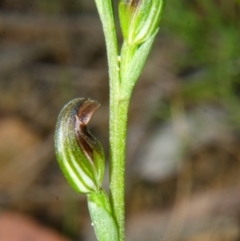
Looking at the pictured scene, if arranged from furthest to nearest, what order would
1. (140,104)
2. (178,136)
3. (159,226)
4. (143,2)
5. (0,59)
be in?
1. (0,59)
2. (140,104)
3. (178,136)
4. (159,226)
5. (143,2)

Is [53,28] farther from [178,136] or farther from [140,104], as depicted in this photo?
[178,136]

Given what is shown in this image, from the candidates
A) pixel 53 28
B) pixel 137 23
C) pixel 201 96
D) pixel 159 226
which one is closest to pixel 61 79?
pixel 53 28

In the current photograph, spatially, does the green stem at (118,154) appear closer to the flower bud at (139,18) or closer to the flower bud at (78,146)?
the flower bud at (78,146)

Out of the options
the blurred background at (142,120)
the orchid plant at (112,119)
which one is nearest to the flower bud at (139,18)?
the orchid plant at (112,119)

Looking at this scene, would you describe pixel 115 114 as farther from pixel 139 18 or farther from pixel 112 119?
pixel 139 18

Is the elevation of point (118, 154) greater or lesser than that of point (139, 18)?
lesser

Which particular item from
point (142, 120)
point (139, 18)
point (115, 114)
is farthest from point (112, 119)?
point (142, 120)

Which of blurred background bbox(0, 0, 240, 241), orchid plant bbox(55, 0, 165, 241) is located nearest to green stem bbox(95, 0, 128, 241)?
orchid plant bbox(55, 0, 165, 241)
